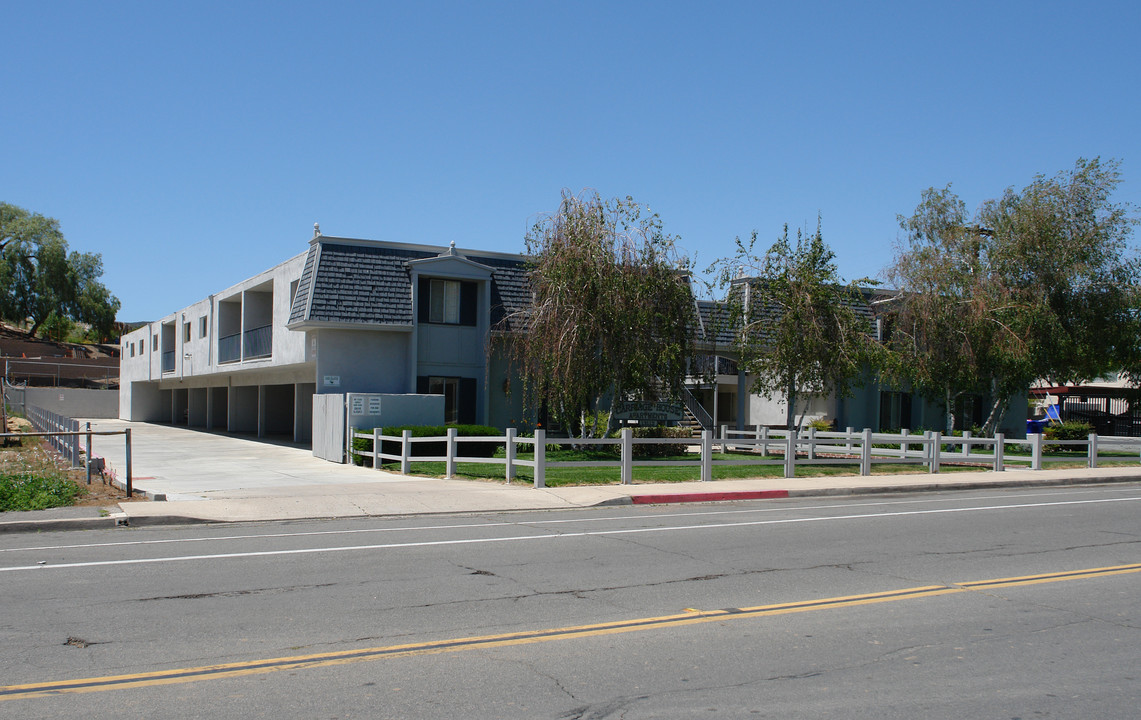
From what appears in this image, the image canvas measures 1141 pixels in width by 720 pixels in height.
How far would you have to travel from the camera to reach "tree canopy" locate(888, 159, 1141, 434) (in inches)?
1075

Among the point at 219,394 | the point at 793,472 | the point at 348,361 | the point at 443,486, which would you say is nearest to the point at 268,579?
the point at 443,486

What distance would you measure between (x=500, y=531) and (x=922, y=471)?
14.1m

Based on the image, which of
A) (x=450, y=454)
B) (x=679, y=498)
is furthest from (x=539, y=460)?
(x=679, y=498)

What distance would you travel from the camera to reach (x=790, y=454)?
19.4 m

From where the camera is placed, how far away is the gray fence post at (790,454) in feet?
63.4

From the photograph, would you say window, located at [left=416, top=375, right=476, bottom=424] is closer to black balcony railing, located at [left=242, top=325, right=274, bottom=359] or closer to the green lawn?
the green lawn

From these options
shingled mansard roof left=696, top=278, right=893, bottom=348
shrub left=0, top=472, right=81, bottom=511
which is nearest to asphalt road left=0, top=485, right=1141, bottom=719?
shrub left=0, top=472, right=81, bottom=511

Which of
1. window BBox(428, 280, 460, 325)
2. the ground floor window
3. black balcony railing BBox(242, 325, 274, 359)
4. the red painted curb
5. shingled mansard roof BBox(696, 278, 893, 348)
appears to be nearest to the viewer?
the red painted curb

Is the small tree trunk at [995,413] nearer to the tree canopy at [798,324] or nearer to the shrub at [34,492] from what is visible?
the tree canopy at [798,324]

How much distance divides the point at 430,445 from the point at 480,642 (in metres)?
15.1

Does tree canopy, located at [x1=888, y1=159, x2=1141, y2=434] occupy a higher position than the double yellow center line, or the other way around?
tree canopy, located at [x1=888, y1=159, x2=1141, y2=434]

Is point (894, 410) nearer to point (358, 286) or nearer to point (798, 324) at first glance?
point (798, 324)

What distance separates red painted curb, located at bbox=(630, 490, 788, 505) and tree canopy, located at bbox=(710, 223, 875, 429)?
8175mm

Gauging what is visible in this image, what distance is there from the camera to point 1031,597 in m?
7.95
